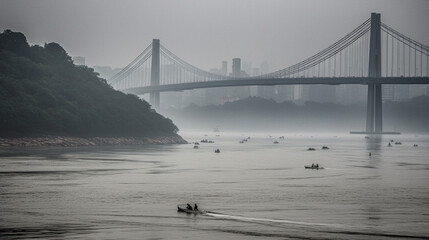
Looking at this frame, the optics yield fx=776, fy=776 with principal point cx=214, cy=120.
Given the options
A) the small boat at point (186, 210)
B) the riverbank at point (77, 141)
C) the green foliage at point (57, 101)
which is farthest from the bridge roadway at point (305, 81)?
the small boat at point (186, 210)

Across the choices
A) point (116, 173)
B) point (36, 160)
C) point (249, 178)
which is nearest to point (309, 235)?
point (249, 178)

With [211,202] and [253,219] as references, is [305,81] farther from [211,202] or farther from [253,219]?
[253,219]

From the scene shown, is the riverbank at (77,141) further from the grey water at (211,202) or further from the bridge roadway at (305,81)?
the grey water at (211,202)

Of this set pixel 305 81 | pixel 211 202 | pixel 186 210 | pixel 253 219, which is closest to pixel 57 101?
pixel 305 81

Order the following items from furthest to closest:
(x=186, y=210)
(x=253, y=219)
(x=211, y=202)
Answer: (x=211, y=202)
(x=186, y=210)
(x=253, y=219)

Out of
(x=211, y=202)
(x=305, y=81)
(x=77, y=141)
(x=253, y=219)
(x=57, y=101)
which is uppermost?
(x=305, y=81)

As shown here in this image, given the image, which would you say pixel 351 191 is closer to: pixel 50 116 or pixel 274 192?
pixel 274 192

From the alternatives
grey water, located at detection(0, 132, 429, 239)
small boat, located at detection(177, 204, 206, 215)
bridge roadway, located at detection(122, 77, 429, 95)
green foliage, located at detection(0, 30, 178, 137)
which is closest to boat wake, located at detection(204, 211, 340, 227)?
grey water, located at detection(0, 132, 429, 239)

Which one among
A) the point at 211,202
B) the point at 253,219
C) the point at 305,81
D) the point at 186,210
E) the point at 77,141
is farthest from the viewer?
the point at 305,81
